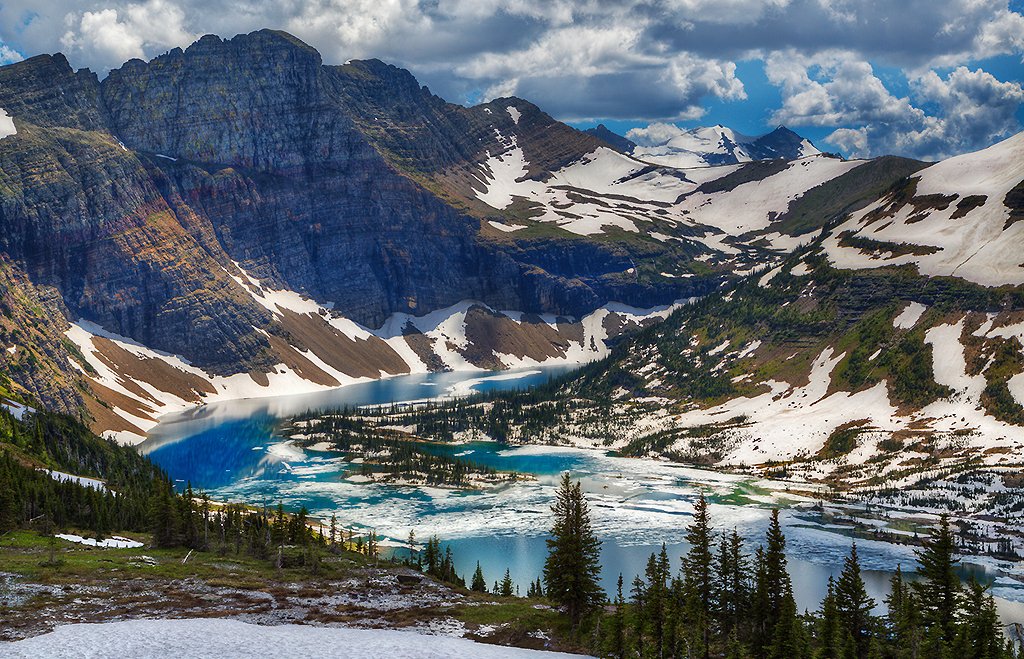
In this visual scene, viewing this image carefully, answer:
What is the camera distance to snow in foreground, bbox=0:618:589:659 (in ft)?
177

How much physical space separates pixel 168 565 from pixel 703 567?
1843 inches

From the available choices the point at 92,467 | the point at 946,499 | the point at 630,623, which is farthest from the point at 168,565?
the point at 946,499

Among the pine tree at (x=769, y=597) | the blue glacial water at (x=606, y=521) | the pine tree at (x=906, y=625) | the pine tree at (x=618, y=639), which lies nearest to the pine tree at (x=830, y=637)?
the pine tree at (x=769, y=597)

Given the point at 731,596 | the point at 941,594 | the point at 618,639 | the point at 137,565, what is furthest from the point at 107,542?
the point at 941,594

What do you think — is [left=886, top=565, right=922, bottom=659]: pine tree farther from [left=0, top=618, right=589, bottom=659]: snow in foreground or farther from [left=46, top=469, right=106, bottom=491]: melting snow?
[left=46, top=469, right=106, bottom=491]: melting snow

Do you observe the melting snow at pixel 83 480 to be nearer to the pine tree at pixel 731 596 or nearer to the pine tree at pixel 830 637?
the pine tree at pixel 731 596

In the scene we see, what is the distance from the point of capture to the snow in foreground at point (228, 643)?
2119 inches

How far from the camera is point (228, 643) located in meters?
57.5

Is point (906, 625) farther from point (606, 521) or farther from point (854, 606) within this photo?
point (606, 521)

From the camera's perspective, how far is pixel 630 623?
74.2 m

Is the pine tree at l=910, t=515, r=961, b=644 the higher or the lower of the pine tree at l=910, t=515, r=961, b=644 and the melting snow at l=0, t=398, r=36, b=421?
the lower

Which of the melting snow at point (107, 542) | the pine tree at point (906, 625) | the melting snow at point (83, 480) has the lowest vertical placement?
the pine tree at point (906, 625)

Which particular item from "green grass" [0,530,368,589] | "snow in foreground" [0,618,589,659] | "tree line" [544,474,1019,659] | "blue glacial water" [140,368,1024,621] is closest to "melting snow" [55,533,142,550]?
"green grass" [0,530,368,589]

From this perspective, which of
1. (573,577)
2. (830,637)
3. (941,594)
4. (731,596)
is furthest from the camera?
(731,596)
